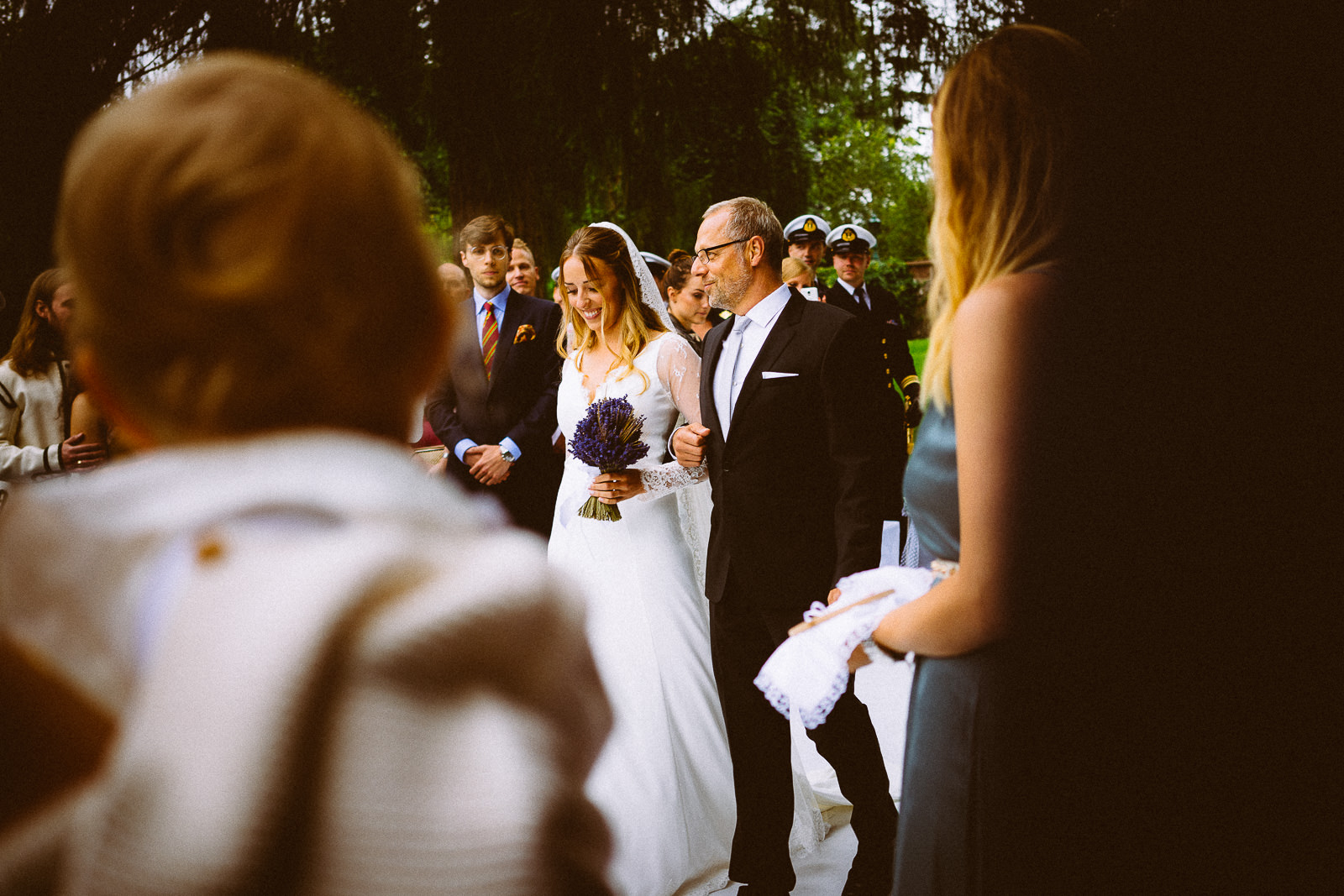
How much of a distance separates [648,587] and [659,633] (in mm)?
180

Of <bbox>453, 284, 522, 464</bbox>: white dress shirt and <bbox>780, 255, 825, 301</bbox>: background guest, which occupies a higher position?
<bbox>780, 255, 825, 301</bbox>: background guest

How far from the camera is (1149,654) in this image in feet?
4.45

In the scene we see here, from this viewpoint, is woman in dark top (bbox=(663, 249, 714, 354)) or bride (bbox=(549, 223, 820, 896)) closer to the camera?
bride (bbox=(549, 223, 820, 896))

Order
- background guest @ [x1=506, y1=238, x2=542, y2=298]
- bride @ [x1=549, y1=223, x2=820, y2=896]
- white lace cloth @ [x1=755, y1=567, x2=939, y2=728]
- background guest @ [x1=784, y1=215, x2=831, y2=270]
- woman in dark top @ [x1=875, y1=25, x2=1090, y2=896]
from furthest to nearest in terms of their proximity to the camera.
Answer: background guest @ [x1=784, y1=215, x2=831, y2=270]
background guest @ [x1=506, y1=238, x2=542, y2=298]
bride @ [x1=549, y1=223, x2=820, y2=896]
white lace cloth @ [x1=755, y1=567, x2=939, y2=728]
woman in dark top @ [x1=875, y1=25, x2=1090, y2=896]

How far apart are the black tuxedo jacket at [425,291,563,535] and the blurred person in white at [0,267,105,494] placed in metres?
1.67

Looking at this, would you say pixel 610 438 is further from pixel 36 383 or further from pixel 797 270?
pixel 797 270

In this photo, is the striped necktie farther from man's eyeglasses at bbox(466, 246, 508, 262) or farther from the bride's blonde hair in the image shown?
the bride's blonde hair

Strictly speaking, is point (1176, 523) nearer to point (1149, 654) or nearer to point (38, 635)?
point (1149, 654)

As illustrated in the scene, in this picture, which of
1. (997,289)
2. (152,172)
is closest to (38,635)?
(152,172)

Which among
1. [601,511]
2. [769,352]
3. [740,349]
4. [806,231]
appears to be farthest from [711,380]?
[806,231]

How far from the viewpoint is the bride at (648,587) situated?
350 centimetres

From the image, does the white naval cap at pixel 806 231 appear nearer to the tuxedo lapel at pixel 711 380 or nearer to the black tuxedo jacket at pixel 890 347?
the black tuxedo jacket at pixel 890 347

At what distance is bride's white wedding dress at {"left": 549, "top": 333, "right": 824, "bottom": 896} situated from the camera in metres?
3.56

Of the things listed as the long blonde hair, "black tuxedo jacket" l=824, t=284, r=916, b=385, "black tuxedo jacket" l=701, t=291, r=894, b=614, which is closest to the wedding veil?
"black tuxedo jacket" l=701, t=291, r=894, b=614
